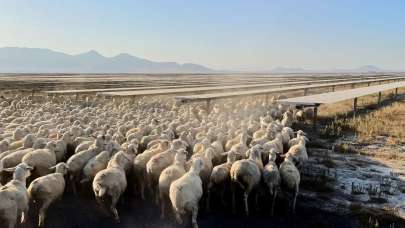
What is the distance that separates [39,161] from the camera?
10016mm

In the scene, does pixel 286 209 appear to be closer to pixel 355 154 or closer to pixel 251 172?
pixel 251 172

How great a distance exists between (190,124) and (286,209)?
726 cm

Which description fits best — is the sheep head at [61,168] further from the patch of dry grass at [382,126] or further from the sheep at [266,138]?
the patch of dry grass at [382,126]

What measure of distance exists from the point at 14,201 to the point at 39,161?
2565 millimetres

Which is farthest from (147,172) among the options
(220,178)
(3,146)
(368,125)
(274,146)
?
(368,125)

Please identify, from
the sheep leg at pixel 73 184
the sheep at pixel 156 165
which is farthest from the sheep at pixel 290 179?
the sheep leg at pixel 73 184

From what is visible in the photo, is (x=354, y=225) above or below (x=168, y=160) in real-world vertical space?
below

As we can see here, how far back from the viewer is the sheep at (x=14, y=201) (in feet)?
24.1

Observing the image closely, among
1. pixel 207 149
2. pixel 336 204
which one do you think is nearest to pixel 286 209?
pixel 336 204

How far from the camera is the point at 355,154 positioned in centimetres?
1506

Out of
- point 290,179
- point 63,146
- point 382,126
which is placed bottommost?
point 382,126

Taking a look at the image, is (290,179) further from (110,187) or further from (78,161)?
(78,161)

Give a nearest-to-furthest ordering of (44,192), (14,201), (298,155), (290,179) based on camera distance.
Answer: (14,201), (44,192), (290,179), (298,155)

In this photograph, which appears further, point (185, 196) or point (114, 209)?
point (114, 209)
